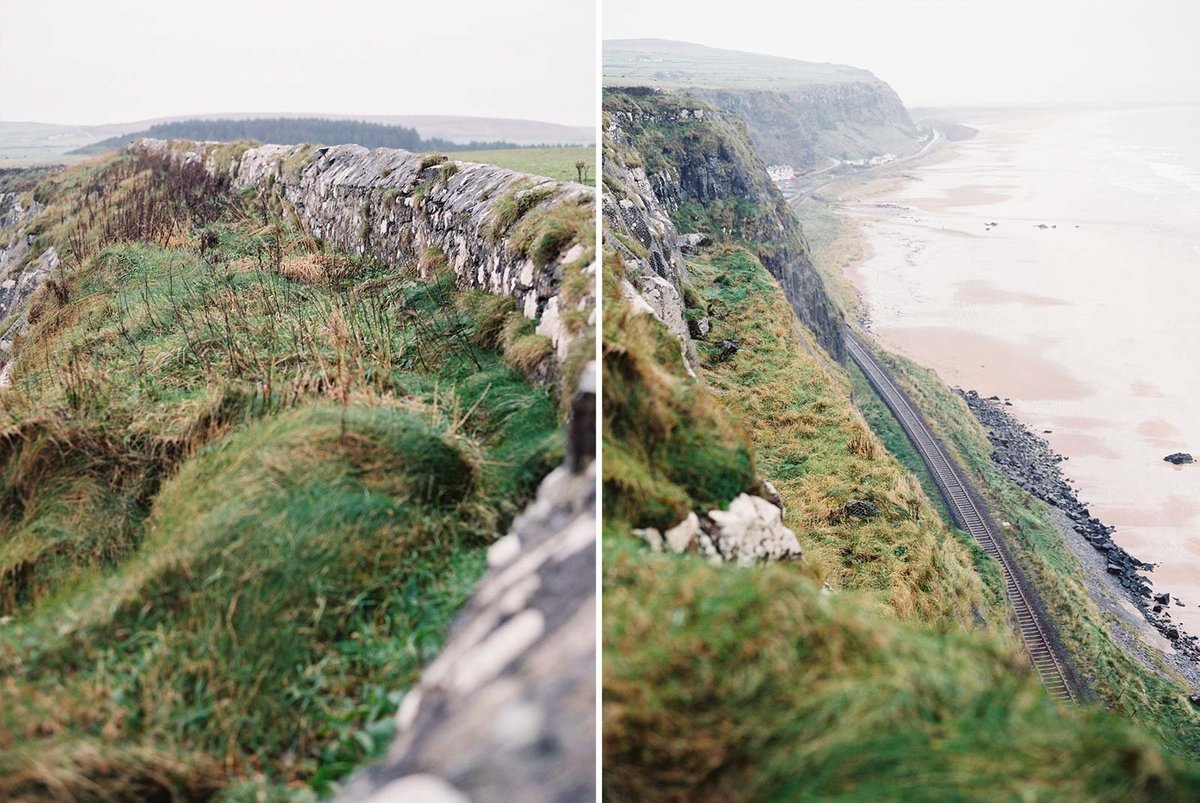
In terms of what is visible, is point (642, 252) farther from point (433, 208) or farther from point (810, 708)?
point (810, 708)

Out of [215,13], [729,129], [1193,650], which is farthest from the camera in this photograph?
[729,129]

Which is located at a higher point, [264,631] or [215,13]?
A: [215,13]

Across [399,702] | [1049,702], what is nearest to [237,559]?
[399,702]

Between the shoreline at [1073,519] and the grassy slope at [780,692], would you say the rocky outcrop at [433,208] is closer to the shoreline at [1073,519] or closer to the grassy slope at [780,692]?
the grassy slope at [780,692]

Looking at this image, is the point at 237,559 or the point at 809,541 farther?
the point at 809,541

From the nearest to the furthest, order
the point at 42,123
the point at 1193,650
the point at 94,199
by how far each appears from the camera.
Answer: the point at 42,123 < the point at 94,199 < the point at 1193,650

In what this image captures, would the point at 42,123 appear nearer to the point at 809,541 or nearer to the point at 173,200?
the point at 173,200

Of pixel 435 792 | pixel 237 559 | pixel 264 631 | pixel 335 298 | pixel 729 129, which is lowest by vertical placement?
pixel 435 792

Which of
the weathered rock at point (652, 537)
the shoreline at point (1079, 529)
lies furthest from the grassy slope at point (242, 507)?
the shoreline at point (1079, 529)
